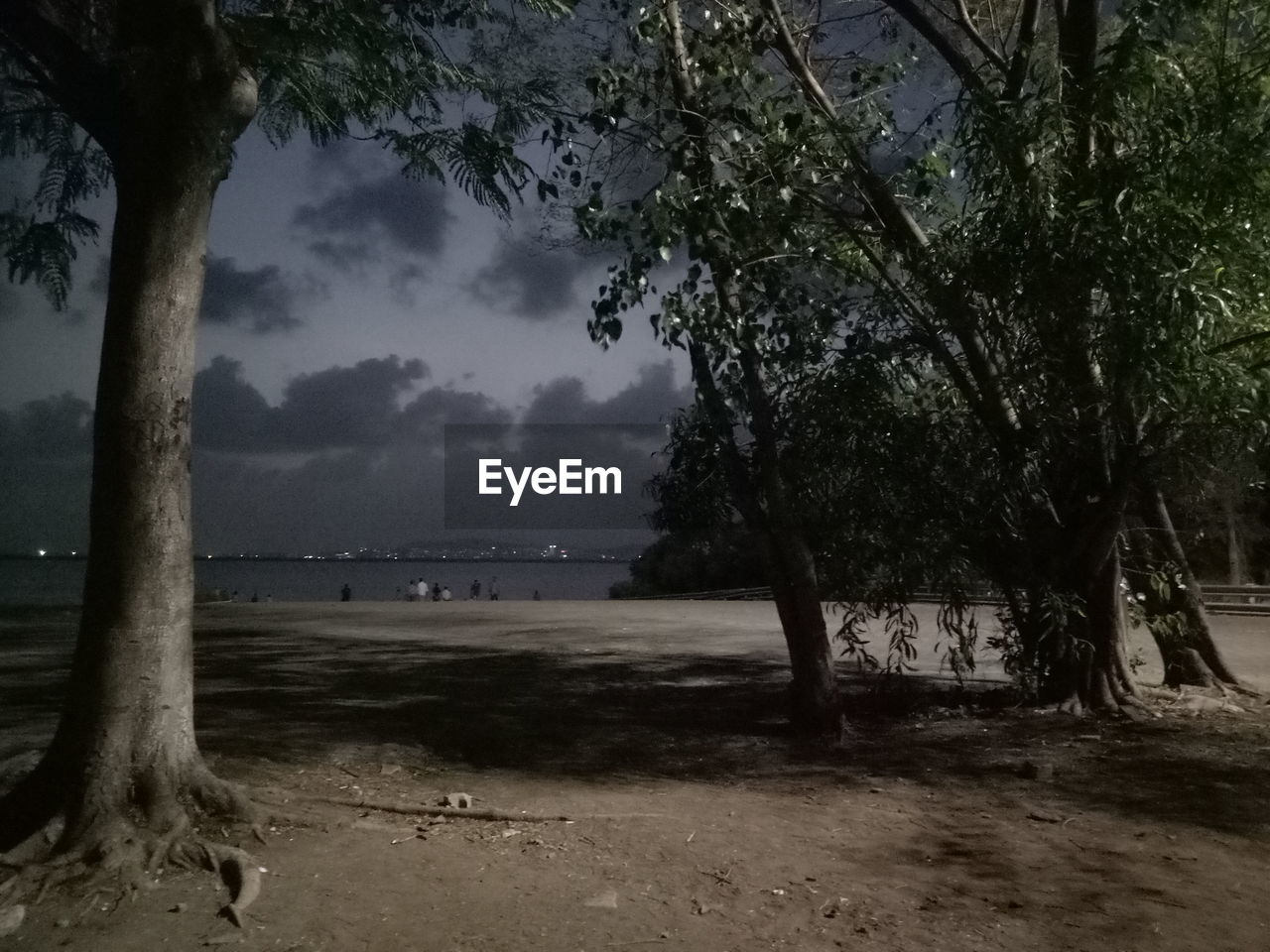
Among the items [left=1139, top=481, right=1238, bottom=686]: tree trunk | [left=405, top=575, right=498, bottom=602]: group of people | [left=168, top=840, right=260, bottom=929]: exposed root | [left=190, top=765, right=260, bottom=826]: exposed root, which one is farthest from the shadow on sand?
[left=405, top=575, right=498, bottom=602]: group of people

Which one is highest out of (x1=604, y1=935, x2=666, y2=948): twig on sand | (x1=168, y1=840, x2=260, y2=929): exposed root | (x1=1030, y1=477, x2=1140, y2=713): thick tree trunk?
(x1=1030, y1=477, x2=1140, y2=713): thick tree trunk

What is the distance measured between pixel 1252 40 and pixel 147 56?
8195 mm

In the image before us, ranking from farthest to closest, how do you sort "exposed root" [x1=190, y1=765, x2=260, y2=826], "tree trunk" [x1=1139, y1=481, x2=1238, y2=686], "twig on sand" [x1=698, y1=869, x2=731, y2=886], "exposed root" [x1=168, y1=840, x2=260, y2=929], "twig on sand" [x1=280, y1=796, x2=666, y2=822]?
1. "tree trunk" [x1=1139, y1=481, x2=1238, y2=686]
2. "twig on sand" [x1=280, y1=796, x2=666, y2=822]
3. "exposed root" [x1=190, y1=765, x2=260, y2=826]
4. "twig on sand" [x1=698, y1=869, x2=731, y2=886]
5. "exposed root" [x1=168, y1=840, x2=260, y2=929]

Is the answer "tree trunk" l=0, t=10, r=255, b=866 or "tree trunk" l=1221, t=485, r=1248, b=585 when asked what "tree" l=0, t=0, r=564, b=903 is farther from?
"tree trunk" l=1221, t=485, r=1248, b=585

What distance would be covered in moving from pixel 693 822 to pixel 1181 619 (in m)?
7.57

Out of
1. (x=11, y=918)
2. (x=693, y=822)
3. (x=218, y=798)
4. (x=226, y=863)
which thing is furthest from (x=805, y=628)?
(x=11, y=918)

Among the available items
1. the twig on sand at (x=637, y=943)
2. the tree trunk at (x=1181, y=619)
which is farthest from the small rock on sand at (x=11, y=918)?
the tree trunk at (x=1181, y=619)

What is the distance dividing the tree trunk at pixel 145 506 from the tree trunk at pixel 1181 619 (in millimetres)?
10100

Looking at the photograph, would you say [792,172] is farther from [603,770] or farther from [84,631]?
[84,631]

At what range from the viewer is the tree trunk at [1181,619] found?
471 inches

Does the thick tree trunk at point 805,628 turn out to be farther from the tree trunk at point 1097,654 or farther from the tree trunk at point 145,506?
the tree trunk at point 145,506

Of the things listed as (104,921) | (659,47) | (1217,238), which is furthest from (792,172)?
(104,921)

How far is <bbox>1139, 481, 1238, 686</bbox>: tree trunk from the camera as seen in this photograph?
39.2 feet

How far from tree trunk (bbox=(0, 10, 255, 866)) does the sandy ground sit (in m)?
0.59
